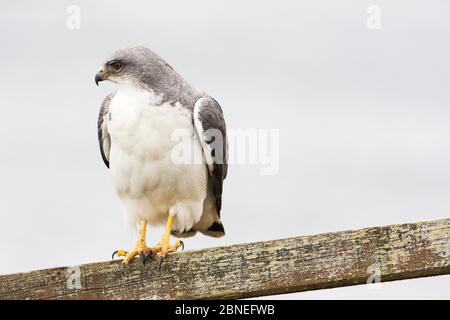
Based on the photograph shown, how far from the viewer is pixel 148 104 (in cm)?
761

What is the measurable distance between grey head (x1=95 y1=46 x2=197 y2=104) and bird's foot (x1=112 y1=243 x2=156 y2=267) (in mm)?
1500

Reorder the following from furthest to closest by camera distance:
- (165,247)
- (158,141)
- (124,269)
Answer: (158,141), (165,247), (124,269)

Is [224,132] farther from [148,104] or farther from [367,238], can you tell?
[367,238]

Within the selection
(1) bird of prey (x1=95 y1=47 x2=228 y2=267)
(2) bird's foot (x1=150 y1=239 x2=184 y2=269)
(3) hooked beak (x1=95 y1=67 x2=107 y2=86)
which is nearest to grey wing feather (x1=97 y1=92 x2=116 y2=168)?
(1) bird of prey (x1=95 y1=47 x2=228 y2=267)

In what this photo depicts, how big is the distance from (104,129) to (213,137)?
40.8 inches

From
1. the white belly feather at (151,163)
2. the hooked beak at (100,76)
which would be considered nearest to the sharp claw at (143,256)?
the white belly feather at (151,163)

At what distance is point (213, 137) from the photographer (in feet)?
25.9

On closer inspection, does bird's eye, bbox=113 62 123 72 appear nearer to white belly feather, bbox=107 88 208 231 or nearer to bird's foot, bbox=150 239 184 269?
white belly feather, bbox=107 88 208 231

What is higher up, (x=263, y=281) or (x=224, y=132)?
(x=224, y=132)

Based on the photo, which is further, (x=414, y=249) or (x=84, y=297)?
(x=84, y=297)

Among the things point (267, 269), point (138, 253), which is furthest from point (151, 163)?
point (267, 269)

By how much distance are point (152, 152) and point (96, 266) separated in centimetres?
266

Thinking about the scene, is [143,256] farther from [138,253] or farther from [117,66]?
[117,66]
